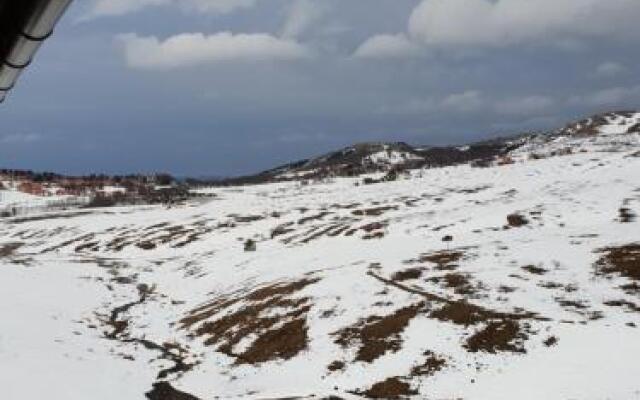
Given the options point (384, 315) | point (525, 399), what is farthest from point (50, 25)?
point (384, 315)

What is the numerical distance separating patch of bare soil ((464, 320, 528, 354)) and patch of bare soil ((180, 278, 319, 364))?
12.1 m

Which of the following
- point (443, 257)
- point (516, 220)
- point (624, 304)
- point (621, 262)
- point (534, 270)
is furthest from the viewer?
point (516, 220)

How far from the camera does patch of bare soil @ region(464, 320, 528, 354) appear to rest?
45.8 metres

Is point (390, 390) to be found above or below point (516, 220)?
below

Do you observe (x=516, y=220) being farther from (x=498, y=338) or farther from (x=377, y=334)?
(x=498, y=338)

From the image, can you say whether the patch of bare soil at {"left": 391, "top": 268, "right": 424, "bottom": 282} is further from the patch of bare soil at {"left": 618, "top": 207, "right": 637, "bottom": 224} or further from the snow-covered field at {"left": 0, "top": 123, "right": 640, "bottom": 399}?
the patch of bare soil at {"left": 618, "top": 207, "right": 637, "bottom": 224}

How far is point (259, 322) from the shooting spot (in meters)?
61.8

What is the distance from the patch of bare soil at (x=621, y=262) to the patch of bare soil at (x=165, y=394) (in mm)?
33717

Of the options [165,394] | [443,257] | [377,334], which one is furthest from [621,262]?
[165,394]

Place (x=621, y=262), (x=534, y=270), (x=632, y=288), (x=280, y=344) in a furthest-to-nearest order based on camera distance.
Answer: (x=534, y=270), (x=621, y=262), (x=632, y=288), (x=280, y=344)

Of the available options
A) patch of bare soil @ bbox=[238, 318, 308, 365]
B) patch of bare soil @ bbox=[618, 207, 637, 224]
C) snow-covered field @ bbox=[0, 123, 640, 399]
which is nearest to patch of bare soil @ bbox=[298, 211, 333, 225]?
snow-covered field @ bbox=[0, 123, 640, 399]

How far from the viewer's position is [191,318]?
7038 centimetres

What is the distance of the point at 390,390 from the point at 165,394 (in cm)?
1322

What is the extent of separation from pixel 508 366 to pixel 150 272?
81696mm
